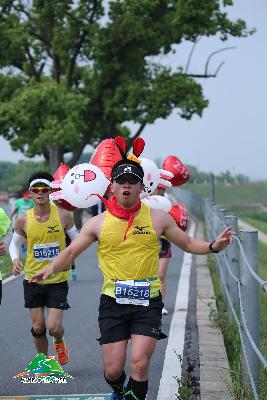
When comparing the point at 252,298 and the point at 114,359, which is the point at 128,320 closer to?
the point at 114,359

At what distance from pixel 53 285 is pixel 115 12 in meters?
24.0

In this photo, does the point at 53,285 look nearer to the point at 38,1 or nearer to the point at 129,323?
the point at 129,323

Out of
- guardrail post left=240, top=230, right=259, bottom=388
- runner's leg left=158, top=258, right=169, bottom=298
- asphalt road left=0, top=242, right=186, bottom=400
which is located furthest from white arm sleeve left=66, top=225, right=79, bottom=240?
runner's leg left=158, top=258, right=169, bottom=298

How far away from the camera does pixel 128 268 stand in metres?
5.32

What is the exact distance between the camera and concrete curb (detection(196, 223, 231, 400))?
6.12 meters

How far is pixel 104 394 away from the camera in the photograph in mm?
6184

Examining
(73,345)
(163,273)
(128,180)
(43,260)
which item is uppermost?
(128,180)

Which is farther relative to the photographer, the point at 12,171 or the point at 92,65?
the point at 12,171

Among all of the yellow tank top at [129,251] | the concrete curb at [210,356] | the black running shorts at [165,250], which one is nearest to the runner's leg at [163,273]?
the black running shorts at [165,250]

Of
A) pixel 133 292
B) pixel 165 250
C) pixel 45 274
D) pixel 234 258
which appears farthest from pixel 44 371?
pixel 165 250

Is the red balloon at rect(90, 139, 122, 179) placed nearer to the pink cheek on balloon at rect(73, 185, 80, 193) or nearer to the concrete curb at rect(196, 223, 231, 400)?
the pink cheek on balloon at rect(73, 185, 80, 193)

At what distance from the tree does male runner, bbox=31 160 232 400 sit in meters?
22.9

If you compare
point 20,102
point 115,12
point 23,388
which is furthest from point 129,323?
point 115,12

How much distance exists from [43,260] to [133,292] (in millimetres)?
2035
